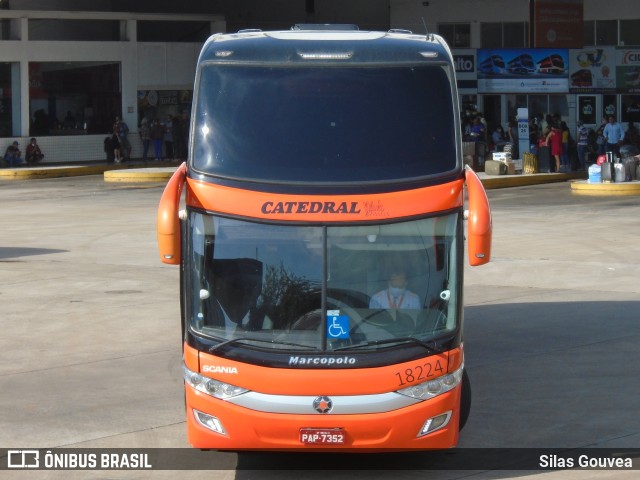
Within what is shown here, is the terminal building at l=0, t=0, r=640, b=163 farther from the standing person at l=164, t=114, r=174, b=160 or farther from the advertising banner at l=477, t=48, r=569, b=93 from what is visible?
the standing person at l=164, t=114, r=174, b=160

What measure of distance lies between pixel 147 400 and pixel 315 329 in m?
3.28

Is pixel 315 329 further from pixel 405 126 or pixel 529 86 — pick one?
pixel 529 86

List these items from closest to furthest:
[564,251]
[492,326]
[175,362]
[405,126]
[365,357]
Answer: [365,357]
[405,126]
[175,362]
[492,326]
[564,251]

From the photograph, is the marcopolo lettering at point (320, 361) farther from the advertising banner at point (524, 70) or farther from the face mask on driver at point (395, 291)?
the advertising banner at point (524, 70)

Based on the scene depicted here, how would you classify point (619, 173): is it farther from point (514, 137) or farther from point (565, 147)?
point (514, 137)

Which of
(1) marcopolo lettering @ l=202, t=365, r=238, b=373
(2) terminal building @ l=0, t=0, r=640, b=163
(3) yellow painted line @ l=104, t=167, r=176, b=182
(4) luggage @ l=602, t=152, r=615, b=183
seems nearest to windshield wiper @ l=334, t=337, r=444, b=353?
(1) marcopolo lettering @ l=202, t=365, r=238, b=373

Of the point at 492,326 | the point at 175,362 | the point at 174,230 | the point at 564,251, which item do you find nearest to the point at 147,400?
the point at 175,362

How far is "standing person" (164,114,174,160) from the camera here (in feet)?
157

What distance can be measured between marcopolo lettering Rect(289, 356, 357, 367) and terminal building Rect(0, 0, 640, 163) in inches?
1333

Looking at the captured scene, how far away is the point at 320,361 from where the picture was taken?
8.63 m

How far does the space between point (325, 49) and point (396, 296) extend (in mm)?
2088

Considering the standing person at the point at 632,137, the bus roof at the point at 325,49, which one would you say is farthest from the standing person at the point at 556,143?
the bus roof at the point at 325,49

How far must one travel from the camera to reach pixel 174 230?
8.95m

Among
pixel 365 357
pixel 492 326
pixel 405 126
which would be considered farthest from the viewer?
pixel 492 326
